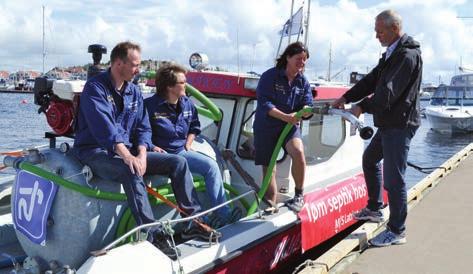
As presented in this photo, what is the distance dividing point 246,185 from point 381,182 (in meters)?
1.37

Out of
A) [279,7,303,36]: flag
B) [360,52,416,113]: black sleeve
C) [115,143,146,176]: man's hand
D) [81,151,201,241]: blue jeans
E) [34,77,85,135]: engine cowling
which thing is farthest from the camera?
[279,7,303,36]: flag

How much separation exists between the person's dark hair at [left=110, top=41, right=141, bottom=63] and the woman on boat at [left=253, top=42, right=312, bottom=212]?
5.09 feet

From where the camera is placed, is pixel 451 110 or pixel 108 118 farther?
pixel 451 110

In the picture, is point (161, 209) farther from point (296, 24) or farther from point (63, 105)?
point (296, 24)

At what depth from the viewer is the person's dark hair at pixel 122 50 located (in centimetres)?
411

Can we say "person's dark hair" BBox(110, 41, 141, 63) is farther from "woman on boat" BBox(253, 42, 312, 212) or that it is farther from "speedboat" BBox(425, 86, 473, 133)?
"speedboat" BBox(425, 86, 473, 133)

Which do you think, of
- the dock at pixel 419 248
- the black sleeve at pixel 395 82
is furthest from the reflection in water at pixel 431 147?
the black sleeve at pixel 395 82

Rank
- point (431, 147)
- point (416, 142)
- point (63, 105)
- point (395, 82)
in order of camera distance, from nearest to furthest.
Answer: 1. point (63, 105)
2. point (395, 82)
3. point (431, 147)
4. point (416, 142)

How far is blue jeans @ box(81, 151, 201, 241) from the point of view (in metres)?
4.09

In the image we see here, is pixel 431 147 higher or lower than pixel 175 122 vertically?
lower

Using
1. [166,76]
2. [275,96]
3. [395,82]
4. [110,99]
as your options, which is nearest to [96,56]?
[166,76]

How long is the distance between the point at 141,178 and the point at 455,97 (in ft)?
112

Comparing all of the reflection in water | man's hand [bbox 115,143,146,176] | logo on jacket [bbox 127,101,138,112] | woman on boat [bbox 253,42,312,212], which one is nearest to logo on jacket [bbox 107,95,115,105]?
logo on jacket [bbox 127,101,138,112]

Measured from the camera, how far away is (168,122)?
16.1ft
